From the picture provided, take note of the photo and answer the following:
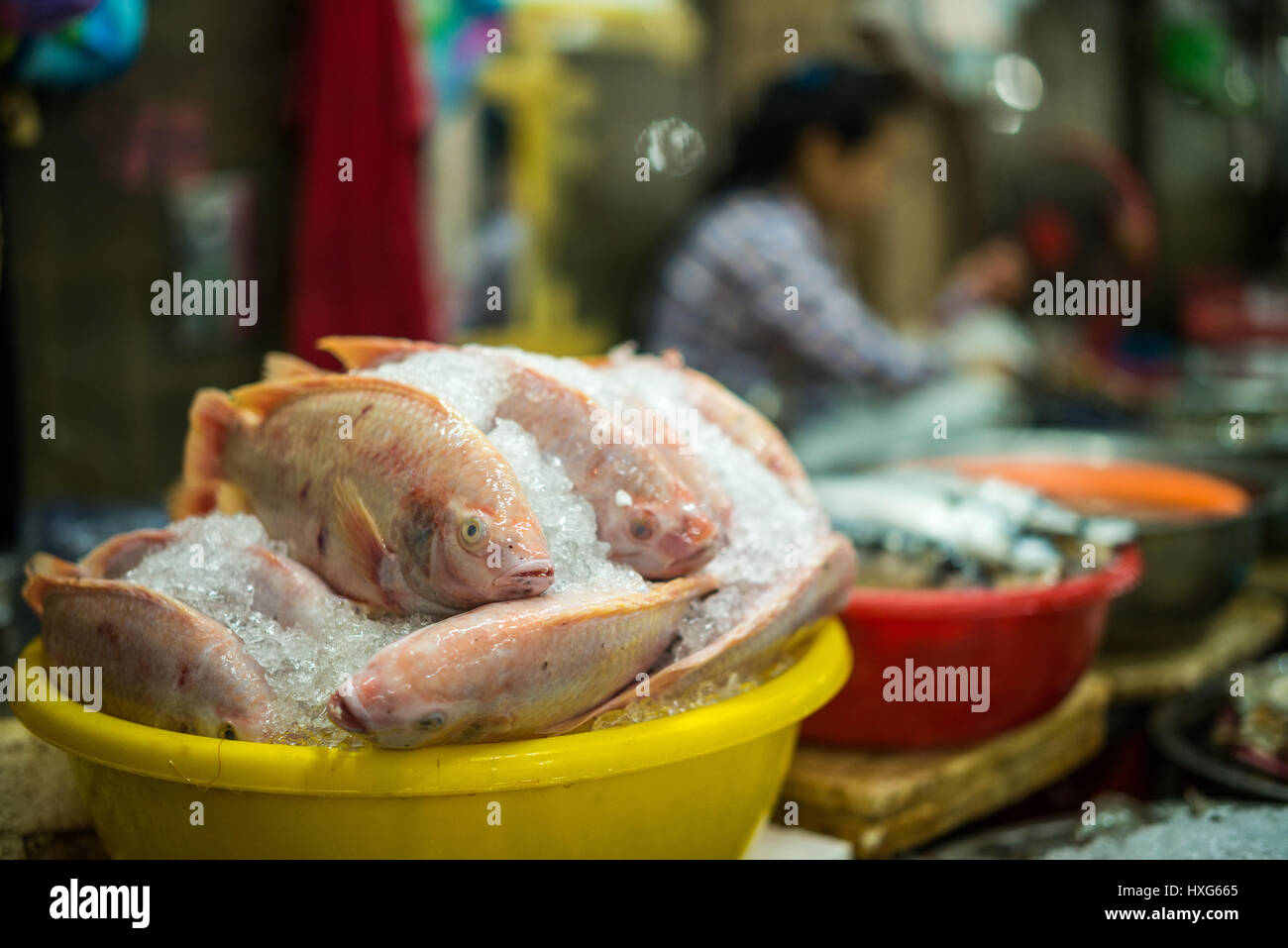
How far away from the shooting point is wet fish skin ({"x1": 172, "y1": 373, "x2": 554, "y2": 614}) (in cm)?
97

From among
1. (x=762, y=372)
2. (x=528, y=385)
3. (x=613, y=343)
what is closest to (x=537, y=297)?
(x=613, y=343)

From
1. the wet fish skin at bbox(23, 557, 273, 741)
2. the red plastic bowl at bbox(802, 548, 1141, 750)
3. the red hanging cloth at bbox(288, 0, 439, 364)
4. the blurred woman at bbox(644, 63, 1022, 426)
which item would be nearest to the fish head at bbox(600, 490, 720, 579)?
the wet fish skin at bbox(23, 557, 273, 741)

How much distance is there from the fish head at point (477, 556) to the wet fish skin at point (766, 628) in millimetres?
138

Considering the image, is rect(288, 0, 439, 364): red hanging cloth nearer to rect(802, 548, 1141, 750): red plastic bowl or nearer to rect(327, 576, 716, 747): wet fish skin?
rect(802, 548, 1141, 750): red plastic bowl

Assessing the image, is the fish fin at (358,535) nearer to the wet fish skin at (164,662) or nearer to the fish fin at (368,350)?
the wet fish skin at (164,662)

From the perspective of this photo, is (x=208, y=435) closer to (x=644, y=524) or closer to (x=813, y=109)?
(x=644, y=524)

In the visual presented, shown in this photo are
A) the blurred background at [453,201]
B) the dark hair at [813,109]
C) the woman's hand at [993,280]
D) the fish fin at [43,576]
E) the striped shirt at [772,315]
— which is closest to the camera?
the fish fin at [43,576]

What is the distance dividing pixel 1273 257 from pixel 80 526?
11077 millimetres

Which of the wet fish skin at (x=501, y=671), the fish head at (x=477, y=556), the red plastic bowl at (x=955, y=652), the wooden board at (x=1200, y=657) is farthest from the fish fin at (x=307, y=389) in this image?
the wooden board at (x=1200, y=657)

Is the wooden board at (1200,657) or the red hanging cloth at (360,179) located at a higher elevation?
the red hanging cloth at (360,179)

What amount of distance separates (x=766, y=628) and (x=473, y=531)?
322mm

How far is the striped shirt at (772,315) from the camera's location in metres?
3.75
